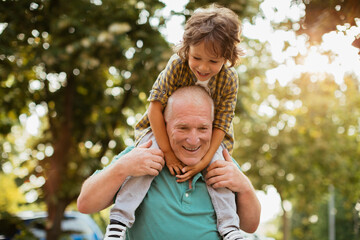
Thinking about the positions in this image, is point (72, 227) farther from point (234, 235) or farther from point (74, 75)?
point (234, 235)

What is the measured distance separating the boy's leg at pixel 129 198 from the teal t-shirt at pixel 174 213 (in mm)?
60

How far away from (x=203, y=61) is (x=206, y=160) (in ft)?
1.75

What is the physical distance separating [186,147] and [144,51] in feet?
12.0

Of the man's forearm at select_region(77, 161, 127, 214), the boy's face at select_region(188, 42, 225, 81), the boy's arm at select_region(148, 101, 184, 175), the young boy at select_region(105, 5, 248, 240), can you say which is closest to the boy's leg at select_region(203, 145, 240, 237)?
the young boy at select_region(105, 5, 248, 240)

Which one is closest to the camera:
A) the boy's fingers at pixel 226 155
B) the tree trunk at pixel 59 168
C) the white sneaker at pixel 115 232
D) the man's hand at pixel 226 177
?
the white sneaker at pixel 115 232

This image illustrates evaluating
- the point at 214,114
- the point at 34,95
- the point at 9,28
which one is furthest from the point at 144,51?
the point at 214,114

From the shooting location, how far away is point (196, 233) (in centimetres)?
214

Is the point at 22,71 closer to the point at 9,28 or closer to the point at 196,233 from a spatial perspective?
the point at 9,28

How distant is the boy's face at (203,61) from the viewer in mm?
2275

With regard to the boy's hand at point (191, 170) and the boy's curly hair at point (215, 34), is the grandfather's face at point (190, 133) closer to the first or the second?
the boy's hand at point (191, 170)

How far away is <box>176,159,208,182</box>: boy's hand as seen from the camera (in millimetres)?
2219

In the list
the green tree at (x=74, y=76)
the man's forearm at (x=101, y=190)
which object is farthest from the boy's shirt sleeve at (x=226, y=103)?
the green tree at (x=74, y=76)

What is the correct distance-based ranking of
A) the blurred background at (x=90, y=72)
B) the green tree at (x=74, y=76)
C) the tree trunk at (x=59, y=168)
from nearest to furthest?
1. the blurred background at (x=90, y=72)
2. the green tree at (x=74, y=76)
3. the tree trunk at (x=59, y=168)

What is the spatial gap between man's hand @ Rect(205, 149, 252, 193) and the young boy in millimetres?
39
